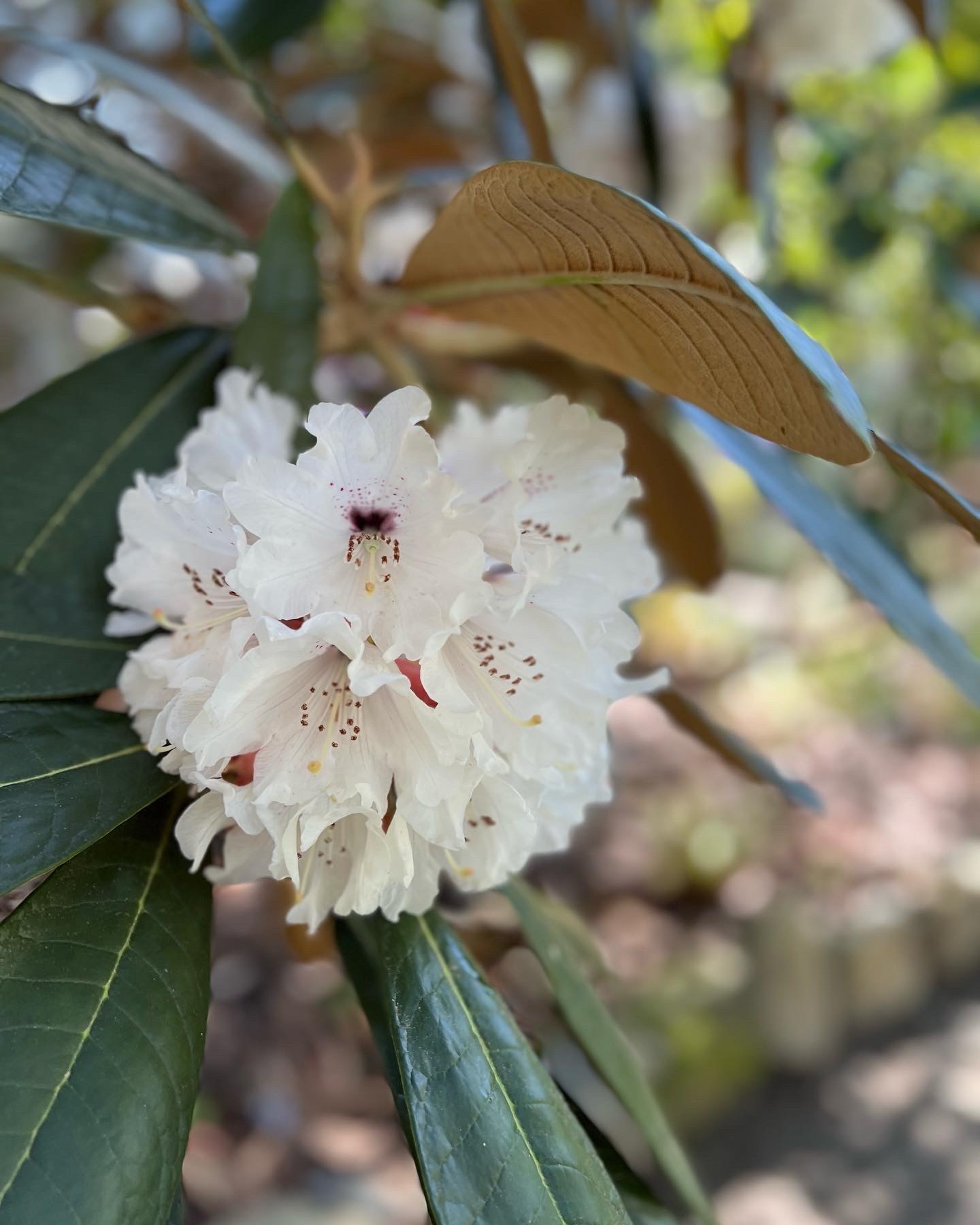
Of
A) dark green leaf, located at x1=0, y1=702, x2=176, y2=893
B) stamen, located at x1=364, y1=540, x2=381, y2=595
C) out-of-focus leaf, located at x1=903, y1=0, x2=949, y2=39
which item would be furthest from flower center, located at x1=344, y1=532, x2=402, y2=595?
out-of-focus leaf, located at x1=903, y1=0, x2=949, y2=39

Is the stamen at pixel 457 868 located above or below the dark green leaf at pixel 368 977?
above

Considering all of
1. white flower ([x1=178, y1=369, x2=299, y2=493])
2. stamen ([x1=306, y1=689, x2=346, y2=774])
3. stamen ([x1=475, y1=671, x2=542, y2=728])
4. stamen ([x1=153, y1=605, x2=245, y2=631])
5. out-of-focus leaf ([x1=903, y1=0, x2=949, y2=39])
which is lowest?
stamen ([x1=153, y1=605, x2=245, y2=631])

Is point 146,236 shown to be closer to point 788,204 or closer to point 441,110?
point 441,110

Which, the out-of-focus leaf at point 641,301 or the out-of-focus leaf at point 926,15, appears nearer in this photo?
the out-of-focus leaf at point 641,301

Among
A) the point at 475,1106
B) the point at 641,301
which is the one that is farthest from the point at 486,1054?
the point at 641,301

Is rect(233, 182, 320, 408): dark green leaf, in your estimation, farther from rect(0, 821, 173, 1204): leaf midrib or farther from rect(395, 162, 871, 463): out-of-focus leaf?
rect(0, 821, 173, 1204): leaf midrib

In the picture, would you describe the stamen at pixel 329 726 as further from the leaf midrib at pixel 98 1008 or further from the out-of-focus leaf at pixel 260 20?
the out-of-focus leaf at pixel 260 20

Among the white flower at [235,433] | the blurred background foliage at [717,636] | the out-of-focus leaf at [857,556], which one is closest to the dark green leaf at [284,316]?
the white flower at [235,433]

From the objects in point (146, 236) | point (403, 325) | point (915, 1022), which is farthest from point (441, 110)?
point (915, 1022)
